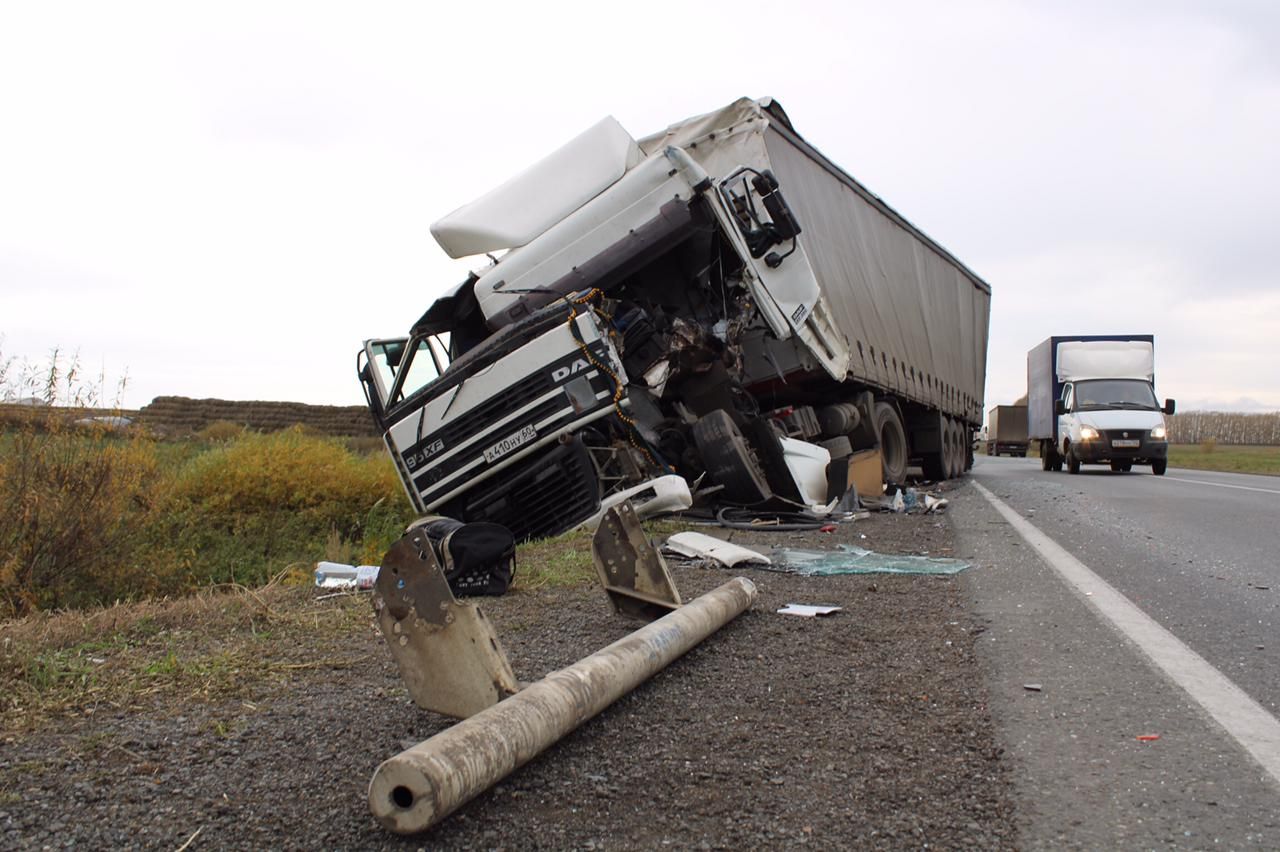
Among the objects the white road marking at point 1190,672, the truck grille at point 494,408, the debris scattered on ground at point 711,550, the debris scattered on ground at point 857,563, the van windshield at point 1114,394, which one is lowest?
the white road marking at point 1190,672

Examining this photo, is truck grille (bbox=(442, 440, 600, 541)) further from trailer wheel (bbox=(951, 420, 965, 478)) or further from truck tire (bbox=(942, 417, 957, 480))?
trailer wheel (bbox=(951, 420, 965, 478))

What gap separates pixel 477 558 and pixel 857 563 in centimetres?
239

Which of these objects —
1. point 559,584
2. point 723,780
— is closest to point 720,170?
point 559,584

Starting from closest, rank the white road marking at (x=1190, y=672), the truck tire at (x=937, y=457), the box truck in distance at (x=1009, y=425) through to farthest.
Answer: the white road marking at (x=1190, y=672) < the truck tire at (x=937, y=457) < the box truck in distance at (x=1009, y=425)

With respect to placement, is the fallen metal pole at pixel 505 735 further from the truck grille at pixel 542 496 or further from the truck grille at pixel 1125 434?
the truck grille at pixel 1125 434

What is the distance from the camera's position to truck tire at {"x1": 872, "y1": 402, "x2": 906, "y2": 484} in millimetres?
13688

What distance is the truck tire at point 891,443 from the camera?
44.9 ft

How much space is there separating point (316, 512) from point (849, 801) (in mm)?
10932

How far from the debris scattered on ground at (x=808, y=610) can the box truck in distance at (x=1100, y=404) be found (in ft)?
57.4

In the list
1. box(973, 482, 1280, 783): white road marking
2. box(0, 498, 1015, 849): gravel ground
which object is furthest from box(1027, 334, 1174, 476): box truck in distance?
box(0, 498, 1015, 849): gravel ground

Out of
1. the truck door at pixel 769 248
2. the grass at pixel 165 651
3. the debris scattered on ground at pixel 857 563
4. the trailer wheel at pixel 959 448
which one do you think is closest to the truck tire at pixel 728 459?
the truck door at pixel 769 248

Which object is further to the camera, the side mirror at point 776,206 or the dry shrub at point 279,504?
the dry shrub at point 279,504

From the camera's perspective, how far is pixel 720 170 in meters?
10.3

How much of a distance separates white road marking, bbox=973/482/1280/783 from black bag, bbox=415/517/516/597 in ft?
9.36
